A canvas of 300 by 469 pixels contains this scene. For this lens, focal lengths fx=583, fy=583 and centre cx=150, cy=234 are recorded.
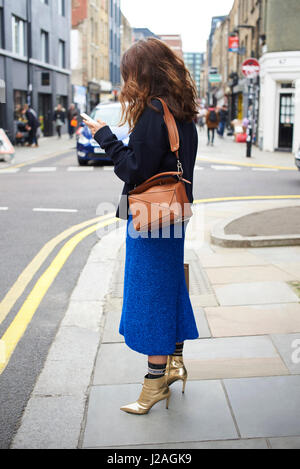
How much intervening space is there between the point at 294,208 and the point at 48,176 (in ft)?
24.0

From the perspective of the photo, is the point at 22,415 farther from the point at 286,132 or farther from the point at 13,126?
the point at 13,126

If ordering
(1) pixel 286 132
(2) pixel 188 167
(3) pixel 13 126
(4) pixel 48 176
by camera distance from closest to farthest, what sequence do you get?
(2) pixel 188 167 < (4) pixel 48 176 < (1) pixel 286 132 < (3) pixel 13 126

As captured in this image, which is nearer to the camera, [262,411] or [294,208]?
[262,411]

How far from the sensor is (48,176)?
14562mm

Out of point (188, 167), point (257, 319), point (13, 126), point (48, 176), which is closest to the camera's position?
point (188, 167)

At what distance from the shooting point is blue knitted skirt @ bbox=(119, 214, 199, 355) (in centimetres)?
291

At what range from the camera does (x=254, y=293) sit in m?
5.05

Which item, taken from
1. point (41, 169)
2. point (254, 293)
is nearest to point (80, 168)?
point (41, 169)

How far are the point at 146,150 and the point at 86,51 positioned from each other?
152 feet

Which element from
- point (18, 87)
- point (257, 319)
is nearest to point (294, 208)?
point (257, 319)

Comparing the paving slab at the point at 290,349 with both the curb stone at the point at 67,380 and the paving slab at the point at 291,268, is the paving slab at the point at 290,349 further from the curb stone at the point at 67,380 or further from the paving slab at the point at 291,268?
the paving slab at the point at 291,268

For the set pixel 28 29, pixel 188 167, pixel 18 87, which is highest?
pixel 28 29

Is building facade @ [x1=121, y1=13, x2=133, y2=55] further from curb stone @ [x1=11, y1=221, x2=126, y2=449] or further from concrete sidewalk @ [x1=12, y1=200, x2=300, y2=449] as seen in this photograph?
curb stone @ [x1=11, y1=221, x2=126, y2=449]

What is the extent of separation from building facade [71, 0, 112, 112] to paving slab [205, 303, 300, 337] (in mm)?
37813
